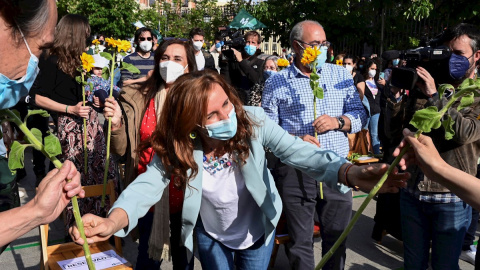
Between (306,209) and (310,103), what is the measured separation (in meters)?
0.78

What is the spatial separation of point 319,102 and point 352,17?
11.6 metres

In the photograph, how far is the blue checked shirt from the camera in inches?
147

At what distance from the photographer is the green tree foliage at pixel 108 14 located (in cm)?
2683

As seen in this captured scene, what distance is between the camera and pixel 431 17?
12.4 m

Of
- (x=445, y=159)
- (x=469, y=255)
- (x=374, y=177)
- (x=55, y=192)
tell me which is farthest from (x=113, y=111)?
(x=469, y=255)

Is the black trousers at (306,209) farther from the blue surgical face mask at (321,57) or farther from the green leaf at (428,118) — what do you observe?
the green leaf at (428,118)

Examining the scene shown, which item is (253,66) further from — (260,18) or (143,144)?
(260,18)

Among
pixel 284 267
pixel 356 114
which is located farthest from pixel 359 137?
pixel 356 114

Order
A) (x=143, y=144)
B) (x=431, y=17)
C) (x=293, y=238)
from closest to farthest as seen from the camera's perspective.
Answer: (x=143, y=144) < (x=293, y=238) < (x=431, y=17)

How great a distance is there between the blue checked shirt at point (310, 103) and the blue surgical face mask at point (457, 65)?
33.6 inches

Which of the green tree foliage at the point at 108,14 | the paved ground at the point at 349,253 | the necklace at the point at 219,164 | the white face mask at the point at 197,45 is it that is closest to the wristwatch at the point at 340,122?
the necklace at the point at 219,164

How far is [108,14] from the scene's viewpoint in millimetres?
27031

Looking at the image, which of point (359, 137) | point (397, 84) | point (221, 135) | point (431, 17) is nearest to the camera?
point (221, 135)

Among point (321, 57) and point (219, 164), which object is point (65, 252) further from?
point (321, 57)
